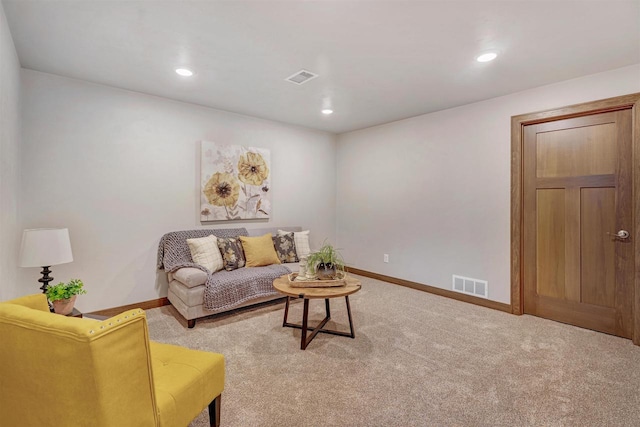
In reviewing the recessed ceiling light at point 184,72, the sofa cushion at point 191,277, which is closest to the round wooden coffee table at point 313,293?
the sofa cushion at point 191,277

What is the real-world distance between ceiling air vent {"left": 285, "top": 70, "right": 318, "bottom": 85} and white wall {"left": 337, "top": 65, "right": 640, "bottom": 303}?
78.3 inches

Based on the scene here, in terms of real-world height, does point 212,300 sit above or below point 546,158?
below

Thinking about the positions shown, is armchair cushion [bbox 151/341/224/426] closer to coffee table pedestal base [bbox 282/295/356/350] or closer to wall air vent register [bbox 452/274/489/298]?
coffee table pedestal base [bbox 282/295/356/350]

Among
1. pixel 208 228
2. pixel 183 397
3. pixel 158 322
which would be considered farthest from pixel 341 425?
pixel 208 228

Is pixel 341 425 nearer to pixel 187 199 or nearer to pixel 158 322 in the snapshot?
pixel 158 322

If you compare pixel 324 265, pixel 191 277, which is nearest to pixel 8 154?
pixel 191 277

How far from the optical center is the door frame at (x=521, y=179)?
2.69 metres

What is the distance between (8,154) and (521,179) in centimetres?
458

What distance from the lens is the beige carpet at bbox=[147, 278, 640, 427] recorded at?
179 cm

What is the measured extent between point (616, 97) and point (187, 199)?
4.52 m

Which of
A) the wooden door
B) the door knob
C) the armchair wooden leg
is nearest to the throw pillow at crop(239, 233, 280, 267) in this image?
the armchair wooden leg

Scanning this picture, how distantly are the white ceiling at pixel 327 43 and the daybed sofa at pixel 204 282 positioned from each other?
1744mm

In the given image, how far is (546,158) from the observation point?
3240 millimetres

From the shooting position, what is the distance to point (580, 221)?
3033mm
